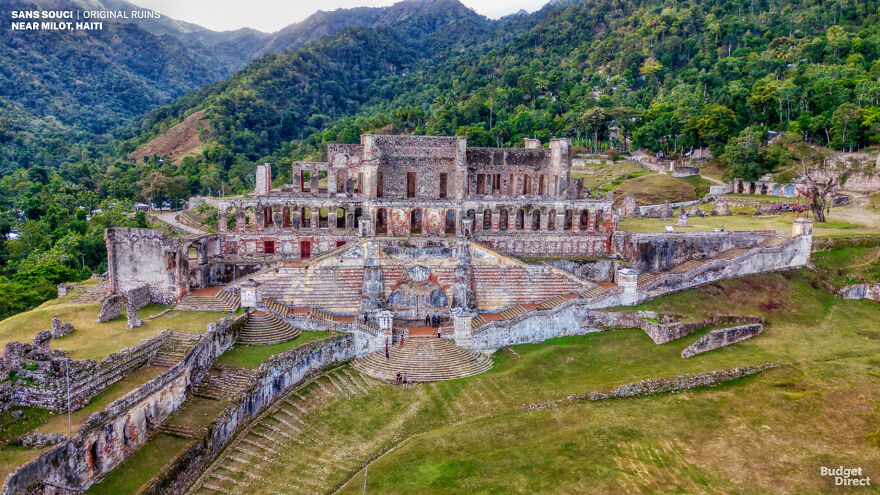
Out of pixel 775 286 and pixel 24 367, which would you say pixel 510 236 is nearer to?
pixel 775 286

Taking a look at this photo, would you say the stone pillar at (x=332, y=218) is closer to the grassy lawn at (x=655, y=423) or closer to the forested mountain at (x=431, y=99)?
the grassy lawn at (x=655, y=423)

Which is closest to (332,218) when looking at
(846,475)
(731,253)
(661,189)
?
(731,253)

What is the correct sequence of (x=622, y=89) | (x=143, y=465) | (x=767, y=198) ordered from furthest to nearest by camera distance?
1. (x=622, y=89)
2. (x=767, y=198)
3. (x=143, y=465)

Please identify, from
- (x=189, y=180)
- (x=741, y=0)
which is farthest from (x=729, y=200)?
(x=741, y=0)

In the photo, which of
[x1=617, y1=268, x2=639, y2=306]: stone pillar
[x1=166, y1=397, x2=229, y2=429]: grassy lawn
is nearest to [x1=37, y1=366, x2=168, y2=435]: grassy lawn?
[x1=166, y1=397, x2=229, y2=429]: grassy lawn

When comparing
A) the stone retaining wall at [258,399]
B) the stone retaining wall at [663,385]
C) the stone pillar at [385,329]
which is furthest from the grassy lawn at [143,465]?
the stone retaining wall at [663,385]

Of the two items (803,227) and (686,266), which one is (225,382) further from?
(803,227)

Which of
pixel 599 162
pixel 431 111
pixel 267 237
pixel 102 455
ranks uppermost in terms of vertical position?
pixel 431 111
